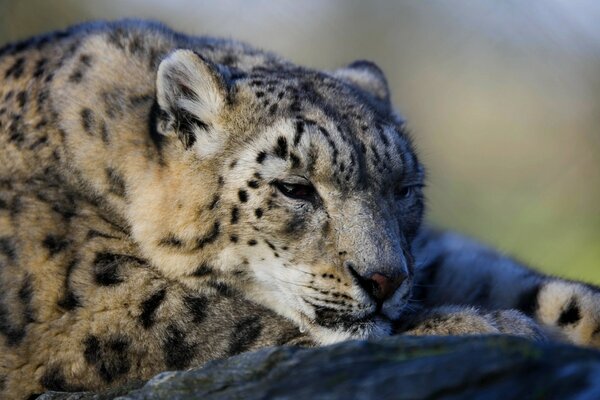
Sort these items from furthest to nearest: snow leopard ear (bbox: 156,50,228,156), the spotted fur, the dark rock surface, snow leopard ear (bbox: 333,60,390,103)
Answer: snow leopard ear (bbox: 333,60,390,103) → snow leopard ear (bbox: 156,50,228,156) → the spotted fur → the dark rock surface

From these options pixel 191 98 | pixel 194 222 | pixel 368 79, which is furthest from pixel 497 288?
pixel 191 98

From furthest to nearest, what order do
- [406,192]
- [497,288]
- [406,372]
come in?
[497,288], [406,192], [406,372]

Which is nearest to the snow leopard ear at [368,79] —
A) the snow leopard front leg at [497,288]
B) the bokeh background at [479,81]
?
the snow leopard front leg at [497,288]

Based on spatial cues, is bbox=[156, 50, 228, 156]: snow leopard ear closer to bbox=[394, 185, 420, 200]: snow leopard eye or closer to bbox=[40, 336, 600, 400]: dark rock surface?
bbox=[394, 185, 420, 200]: snow leopard eye

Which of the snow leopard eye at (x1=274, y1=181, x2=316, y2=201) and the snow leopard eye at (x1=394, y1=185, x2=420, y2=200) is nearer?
the snow leopard eye at (x1=274, y1=181, x2=316, y2=201)

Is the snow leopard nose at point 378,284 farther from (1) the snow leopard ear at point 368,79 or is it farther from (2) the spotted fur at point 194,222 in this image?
(1) the snow leopard ear at point 368,79

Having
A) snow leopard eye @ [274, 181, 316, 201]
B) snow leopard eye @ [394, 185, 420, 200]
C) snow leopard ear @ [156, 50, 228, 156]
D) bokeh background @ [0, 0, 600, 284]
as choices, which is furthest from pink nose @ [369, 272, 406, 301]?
bokeh background @ [0, 0, 600, 284]

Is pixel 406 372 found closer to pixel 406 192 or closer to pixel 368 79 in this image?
pixel 406 192
